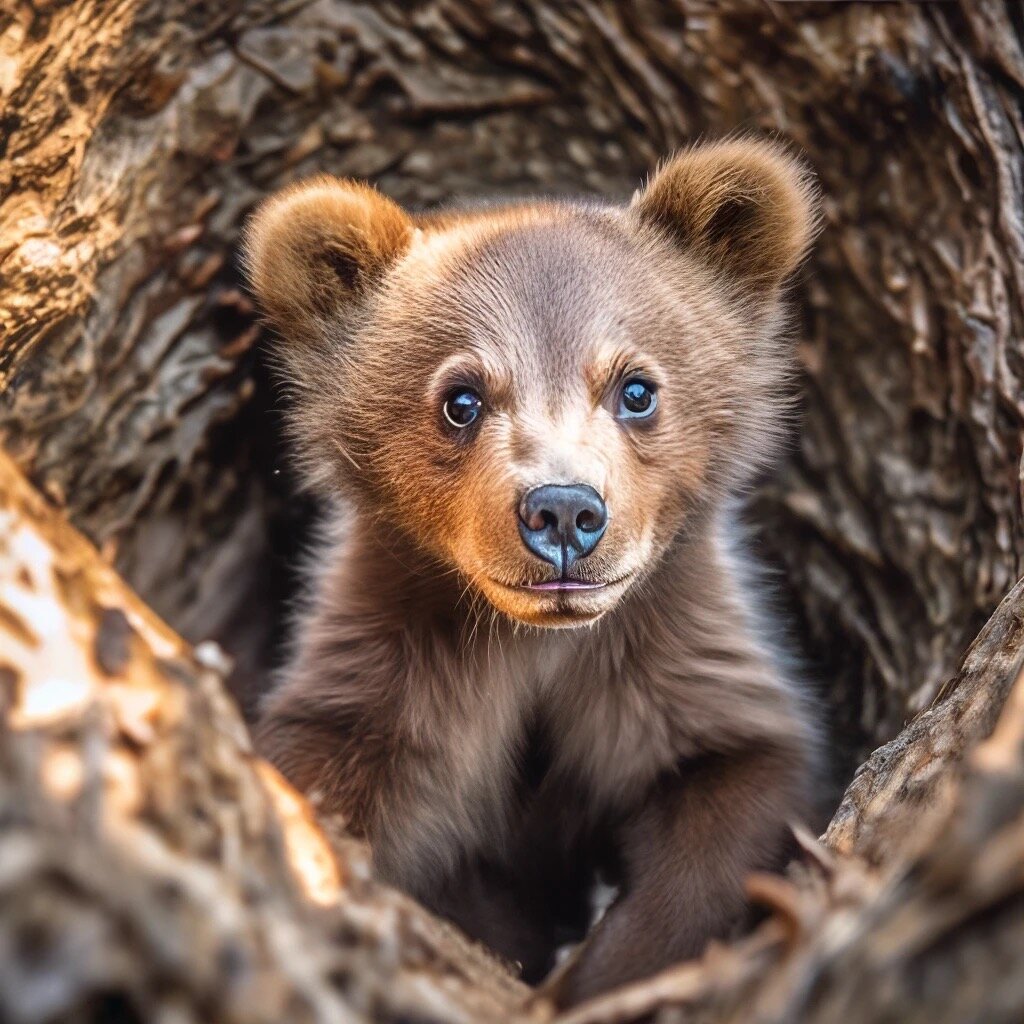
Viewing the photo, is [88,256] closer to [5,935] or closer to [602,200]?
[602,200]

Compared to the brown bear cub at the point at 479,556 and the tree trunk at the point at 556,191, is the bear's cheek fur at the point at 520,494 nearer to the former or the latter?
the brown bear cub at the point at 479,556

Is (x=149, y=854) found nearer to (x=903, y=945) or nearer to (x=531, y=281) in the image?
(x=903, y=945)

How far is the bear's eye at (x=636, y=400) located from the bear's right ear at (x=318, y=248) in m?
0.76

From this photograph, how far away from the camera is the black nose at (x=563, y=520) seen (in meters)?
2.68

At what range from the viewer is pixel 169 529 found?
4.41 m

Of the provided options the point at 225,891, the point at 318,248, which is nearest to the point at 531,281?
the point at 318,248

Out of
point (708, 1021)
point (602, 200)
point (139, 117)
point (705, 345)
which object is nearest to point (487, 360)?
point (705, 345)

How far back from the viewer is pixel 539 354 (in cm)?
308

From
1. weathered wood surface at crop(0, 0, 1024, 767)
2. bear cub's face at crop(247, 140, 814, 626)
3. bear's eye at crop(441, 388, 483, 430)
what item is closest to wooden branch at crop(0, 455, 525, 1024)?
bear cub's face at crop(247, 140, 814, 626)

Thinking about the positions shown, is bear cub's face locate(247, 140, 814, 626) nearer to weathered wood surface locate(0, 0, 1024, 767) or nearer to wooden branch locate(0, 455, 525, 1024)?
weathered wood surface locate(0, 0, 1024, 767)

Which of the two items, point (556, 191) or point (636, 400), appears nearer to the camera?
point (636, 400)

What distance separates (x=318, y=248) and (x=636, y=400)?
930 mm

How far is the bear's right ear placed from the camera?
332cm

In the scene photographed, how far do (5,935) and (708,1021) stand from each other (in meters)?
0.93
